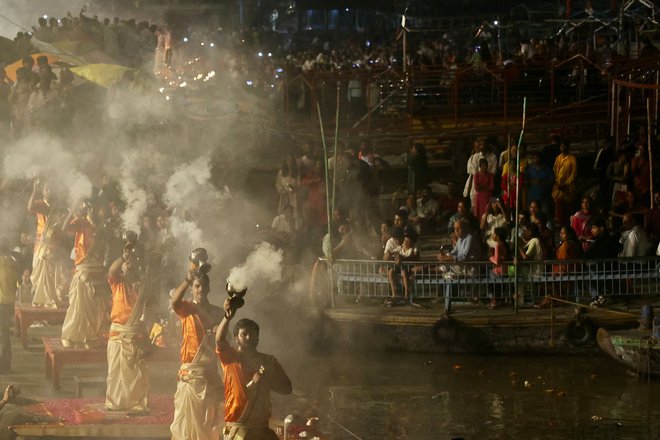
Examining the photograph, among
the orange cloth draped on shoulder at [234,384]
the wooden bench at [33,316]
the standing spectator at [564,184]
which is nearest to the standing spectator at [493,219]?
the standing spectator at [564,184]

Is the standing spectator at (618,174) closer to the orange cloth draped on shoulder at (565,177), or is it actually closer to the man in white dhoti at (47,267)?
the orange cloth draped on shoulder at (565,177)

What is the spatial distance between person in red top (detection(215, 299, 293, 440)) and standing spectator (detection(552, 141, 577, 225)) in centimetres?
1034

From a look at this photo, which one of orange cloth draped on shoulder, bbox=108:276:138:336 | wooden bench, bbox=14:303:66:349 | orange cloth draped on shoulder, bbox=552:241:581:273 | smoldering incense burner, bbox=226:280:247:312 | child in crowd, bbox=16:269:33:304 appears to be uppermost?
orange cloth draped on shoulder, bbox=552:241:581:273

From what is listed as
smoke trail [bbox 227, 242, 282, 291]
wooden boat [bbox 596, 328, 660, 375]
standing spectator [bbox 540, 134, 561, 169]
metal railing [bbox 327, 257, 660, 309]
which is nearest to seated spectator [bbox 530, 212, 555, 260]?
metal railing [bbox 327, 257, 660, 309]

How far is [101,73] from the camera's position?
23.0 meters

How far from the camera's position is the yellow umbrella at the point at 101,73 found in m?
22.8

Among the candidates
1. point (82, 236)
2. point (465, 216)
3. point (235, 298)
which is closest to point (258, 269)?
point (82, 236)

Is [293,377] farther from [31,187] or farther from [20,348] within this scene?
[31,187]

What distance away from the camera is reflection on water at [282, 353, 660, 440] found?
13156mm

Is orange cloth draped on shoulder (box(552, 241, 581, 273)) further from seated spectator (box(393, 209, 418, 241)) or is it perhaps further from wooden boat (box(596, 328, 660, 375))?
seated spectator (box(393, 209, 418, 241))

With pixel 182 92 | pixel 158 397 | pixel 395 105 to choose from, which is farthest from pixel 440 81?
pixel 158 397

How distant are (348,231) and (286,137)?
5492mm

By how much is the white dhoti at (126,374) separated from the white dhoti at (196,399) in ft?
6.47

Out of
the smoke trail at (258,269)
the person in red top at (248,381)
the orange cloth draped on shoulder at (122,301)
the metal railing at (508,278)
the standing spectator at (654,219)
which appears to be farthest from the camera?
the standing spectator at (654,219)
